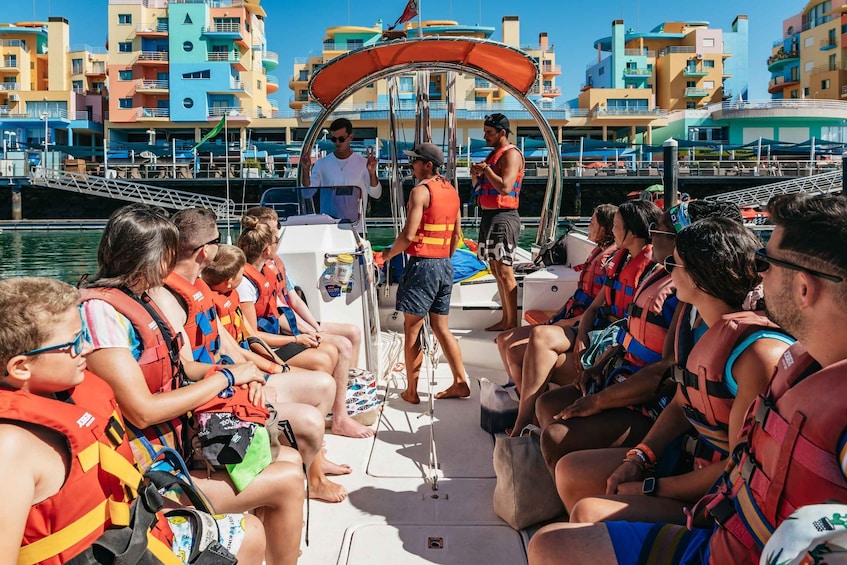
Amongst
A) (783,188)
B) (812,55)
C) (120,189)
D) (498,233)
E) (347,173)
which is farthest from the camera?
(812,55)

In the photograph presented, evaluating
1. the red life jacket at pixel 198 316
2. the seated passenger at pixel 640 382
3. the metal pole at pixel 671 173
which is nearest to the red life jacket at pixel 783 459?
the seated passenger at pixel 640 382

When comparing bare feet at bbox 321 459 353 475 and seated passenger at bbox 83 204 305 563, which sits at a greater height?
seated passenger at bbox 83 204 305 563

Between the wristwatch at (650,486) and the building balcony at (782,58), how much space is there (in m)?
64.8

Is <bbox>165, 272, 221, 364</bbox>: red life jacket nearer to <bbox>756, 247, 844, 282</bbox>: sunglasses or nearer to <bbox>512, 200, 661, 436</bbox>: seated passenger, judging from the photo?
<bbox>512, 200, 661, 436</bbox>: seated passenger

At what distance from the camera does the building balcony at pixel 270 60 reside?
2183 inches

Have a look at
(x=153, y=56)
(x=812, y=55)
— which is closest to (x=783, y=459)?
(x=153, y=56)

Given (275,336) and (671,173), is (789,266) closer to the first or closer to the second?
(275,336)

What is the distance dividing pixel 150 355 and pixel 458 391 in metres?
2.53

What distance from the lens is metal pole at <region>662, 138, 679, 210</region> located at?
7.64m

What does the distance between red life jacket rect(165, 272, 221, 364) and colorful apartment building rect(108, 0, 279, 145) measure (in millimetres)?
45173

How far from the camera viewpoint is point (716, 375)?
176cm

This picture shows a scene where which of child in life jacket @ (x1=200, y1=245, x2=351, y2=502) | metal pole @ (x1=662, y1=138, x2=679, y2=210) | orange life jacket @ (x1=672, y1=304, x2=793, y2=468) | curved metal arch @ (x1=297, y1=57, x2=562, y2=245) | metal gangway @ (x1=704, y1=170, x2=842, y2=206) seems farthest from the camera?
metal gangway @ (x1=704, y1=170, x2=842, y2=206)

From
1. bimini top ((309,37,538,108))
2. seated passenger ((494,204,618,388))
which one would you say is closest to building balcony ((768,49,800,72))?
bimini top ((309,37,538,108))

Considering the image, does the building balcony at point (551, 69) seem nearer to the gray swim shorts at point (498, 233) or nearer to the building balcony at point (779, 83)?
the building balcony at point (779, 83)
